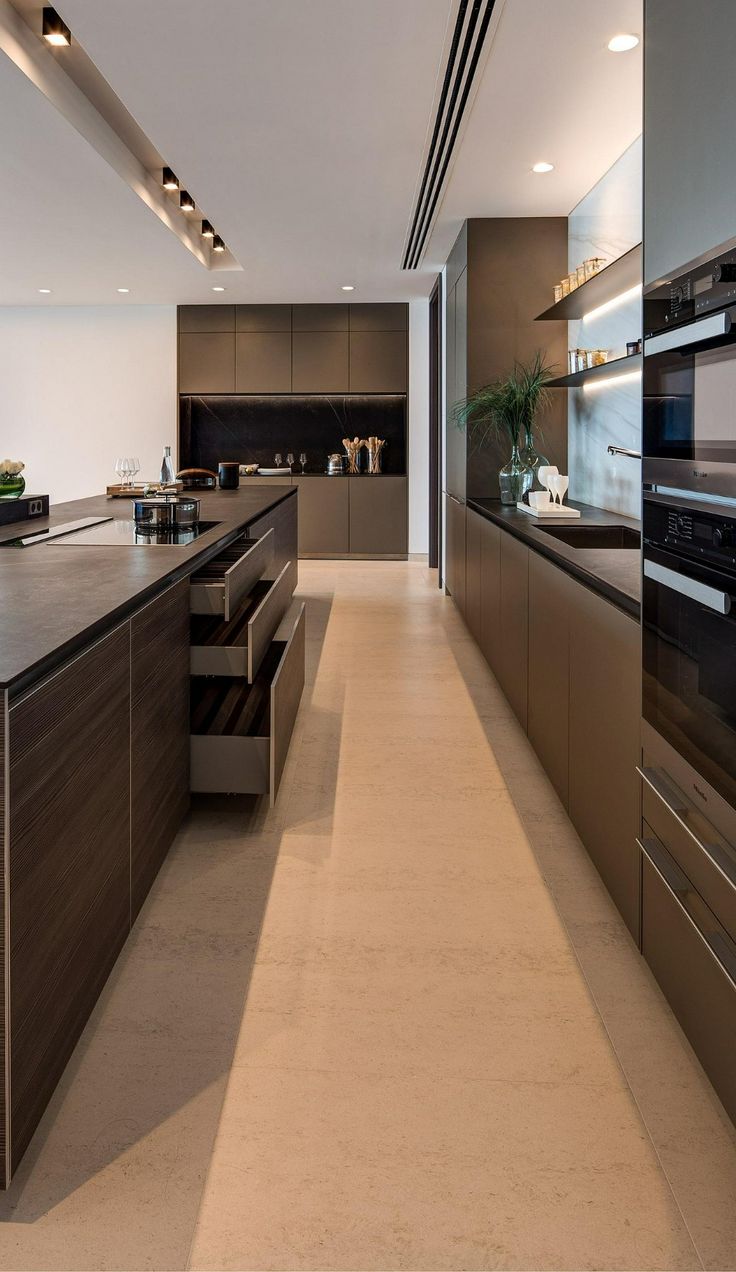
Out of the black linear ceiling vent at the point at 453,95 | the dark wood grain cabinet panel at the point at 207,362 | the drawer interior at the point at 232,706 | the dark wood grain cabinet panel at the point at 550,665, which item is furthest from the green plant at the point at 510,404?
the dark wood grain cabinet panel at the point at 207,362

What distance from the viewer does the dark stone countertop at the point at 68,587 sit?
151 cm

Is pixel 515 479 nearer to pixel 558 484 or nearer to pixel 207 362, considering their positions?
pixel 558 484

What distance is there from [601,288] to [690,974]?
3.51 m

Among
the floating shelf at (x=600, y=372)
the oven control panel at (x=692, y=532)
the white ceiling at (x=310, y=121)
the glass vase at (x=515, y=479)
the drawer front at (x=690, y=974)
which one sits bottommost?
the drawer front at (x=690, y=974)

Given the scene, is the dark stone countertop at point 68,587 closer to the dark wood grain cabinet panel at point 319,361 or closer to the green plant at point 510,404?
the green plant at point 510,404

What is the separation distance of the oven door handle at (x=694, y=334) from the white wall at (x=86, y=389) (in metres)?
8.33

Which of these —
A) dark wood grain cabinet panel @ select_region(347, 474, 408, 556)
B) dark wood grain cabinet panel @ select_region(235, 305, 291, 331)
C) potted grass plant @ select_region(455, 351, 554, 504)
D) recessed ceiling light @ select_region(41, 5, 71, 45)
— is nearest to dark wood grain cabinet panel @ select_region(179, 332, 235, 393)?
dark wood grain cabinet panel @ select_region(235, 305, 291, 331)

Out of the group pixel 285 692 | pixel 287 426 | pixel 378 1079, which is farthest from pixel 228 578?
pixel 287 426

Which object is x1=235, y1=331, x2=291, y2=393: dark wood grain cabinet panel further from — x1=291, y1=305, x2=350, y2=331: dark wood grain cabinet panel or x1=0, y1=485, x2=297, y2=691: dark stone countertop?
x1=0, y1=485, x2=297, y2=691: dark stone countertop

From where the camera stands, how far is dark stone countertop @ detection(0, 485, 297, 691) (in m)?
1.51

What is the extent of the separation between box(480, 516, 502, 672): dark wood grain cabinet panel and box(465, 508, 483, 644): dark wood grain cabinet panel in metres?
0.09

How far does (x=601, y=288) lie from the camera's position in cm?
437

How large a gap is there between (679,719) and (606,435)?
11.5 ft

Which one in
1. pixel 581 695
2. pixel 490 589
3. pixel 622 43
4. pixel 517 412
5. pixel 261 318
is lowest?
pixel 581 695
